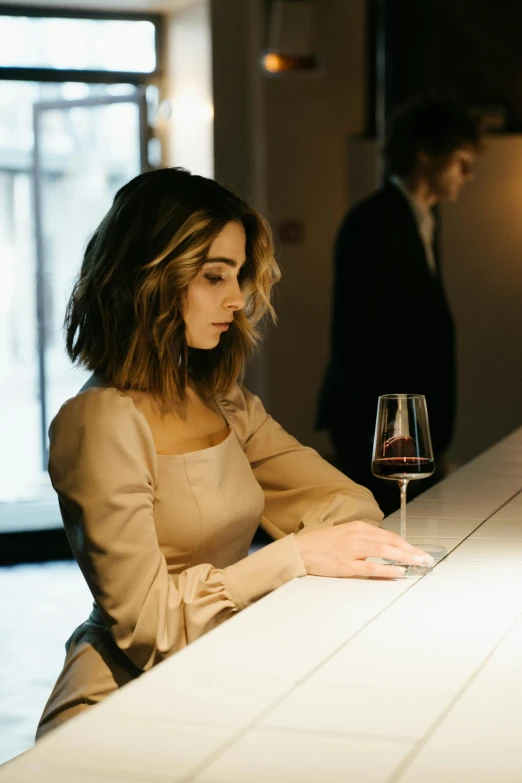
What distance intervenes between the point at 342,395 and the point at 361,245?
43cm

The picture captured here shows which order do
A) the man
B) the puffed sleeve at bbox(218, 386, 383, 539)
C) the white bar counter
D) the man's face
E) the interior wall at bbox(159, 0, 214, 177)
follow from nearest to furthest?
1. the white bar counter
2. the puffed sleeve at bbox(218, 386, 383, 539)
3. the man
4. the man's face
5. the interior wall at bbox(159, 0, 214, 177)

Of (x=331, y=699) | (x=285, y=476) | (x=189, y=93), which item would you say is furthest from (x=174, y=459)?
(x=189, y=93)

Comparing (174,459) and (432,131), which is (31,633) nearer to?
(432,131)

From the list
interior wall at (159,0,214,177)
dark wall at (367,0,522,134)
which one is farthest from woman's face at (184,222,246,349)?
interior wall at (159,0,214,177)

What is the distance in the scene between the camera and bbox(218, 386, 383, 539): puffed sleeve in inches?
77.7

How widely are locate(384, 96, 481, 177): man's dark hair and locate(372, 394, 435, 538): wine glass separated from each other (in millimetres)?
1953

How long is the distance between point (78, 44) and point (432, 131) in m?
2.74

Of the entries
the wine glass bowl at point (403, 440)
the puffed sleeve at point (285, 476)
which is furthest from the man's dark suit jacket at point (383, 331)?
the wine glass bowl at point (403, 440)

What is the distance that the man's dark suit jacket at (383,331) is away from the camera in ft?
10.6

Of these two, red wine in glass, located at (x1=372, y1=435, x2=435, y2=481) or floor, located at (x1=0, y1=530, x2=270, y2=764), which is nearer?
red wine in glass, located at (x1=372, y1=435, x2=435, y2=481)

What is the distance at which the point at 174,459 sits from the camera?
1748mm

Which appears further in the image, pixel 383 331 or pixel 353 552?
pixel 383 331

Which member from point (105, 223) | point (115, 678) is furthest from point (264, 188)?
point (115, 678)

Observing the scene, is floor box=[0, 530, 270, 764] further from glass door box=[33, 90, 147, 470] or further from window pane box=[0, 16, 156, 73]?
window pane box=[0, 16, 156, 73]
